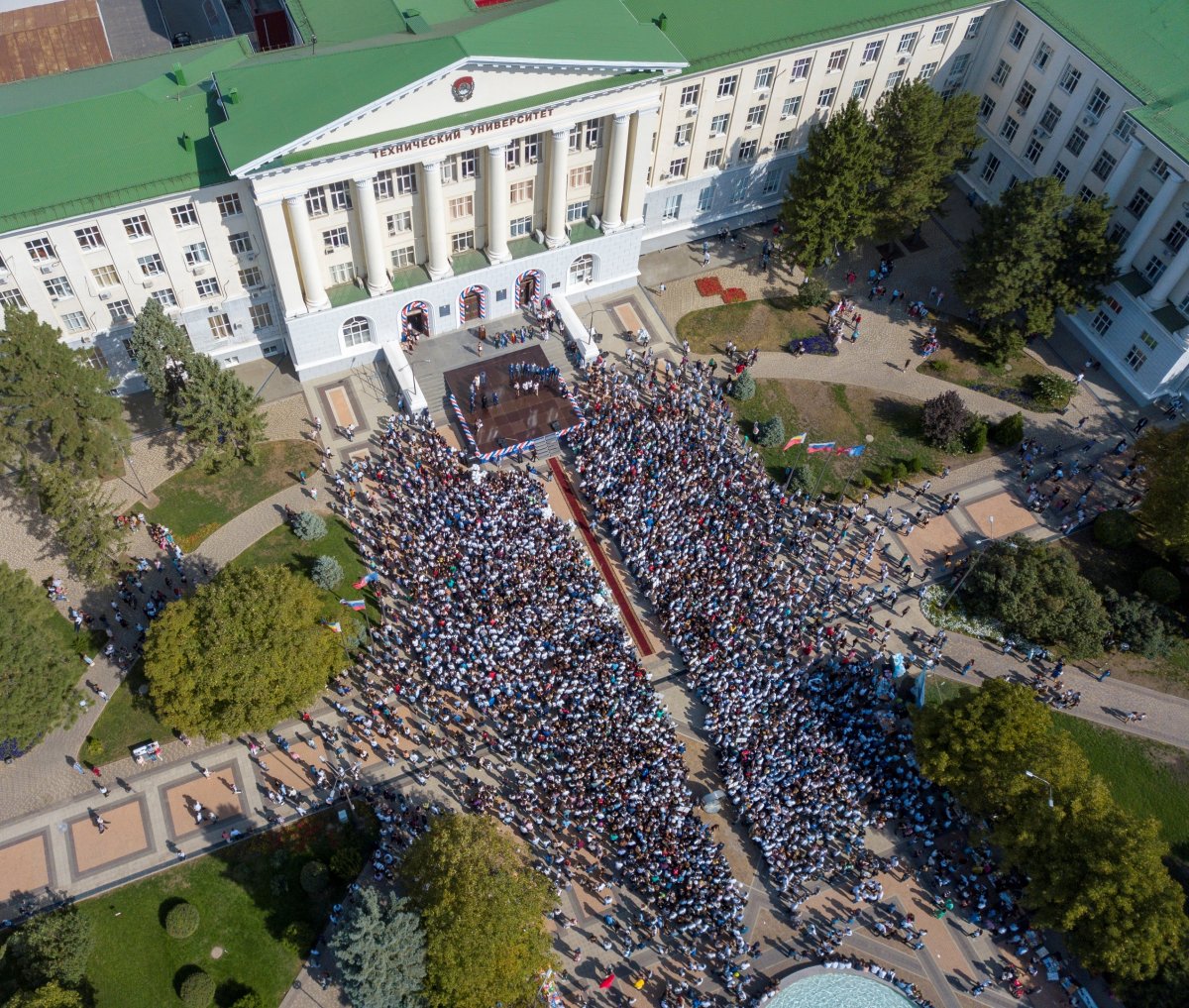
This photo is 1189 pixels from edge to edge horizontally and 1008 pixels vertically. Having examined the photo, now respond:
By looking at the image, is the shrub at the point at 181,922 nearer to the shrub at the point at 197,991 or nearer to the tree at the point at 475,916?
the shrub at the point at 197,991

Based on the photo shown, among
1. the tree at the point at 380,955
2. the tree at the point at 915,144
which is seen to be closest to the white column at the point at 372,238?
the tree at the point at 915,144

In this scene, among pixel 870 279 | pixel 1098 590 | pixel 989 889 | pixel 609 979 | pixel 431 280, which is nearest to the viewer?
pixel 609 979

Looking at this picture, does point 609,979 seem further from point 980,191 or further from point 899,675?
point 980,191

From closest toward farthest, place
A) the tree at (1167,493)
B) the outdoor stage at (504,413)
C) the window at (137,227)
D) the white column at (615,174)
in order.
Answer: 1. the window at (137,227)
2. the tree at (1167,493)
3. the white column at (615,174)
4. the outdoor stage at (504,413)

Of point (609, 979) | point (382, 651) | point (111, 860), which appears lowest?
point (609, 979)

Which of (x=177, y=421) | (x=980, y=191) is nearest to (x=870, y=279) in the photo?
(x=980, y=191)

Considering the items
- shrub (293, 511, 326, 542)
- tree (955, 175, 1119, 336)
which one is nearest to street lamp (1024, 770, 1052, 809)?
tree (955, 175, 1119, 336)

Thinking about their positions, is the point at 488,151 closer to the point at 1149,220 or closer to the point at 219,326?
the point at 219,326
